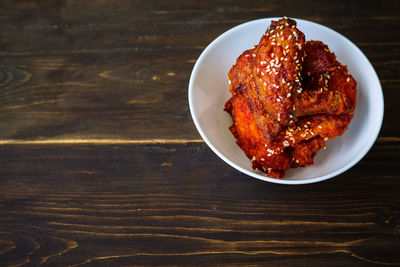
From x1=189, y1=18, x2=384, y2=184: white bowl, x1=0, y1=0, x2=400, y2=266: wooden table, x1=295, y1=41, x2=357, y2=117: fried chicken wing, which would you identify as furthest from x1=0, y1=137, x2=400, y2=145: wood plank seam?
x1=295, y1=41, x2=357, y2=117: fried chicken wing

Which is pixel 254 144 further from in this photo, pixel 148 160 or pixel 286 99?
pixel 148 160

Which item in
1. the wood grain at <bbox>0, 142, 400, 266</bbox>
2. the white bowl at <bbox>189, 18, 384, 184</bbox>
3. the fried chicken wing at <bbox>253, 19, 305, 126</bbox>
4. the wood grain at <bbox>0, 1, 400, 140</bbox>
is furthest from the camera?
the wood grain at <bbox>0, 1, 400, 140</bbox>

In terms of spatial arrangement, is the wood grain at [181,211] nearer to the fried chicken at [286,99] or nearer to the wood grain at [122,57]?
the wood grain at [122,57]

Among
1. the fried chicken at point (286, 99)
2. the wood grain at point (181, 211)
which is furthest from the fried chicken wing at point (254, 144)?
the wood grain at point (181, 211)


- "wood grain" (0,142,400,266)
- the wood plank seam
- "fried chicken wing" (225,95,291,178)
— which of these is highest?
"fried chicken wing" (225,95,291,178)

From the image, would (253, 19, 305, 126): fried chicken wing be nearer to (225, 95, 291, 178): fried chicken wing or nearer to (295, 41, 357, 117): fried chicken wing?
(295, 41, 357, 117): fried chicken wing

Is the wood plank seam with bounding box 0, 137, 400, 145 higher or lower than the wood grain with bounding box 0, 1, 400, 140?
lower

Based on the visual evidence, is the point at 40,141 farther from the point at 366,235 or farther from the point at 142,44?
the point at 366,235
